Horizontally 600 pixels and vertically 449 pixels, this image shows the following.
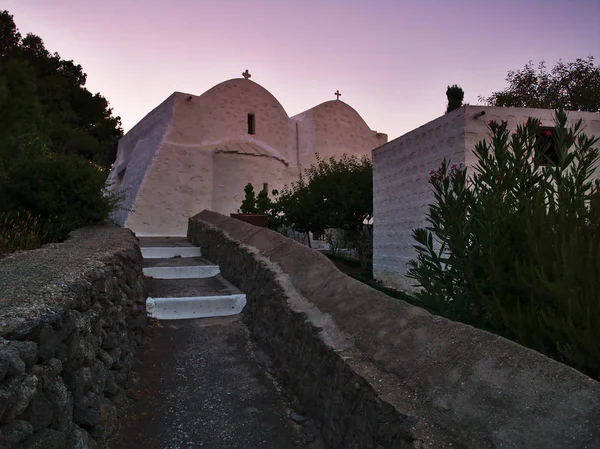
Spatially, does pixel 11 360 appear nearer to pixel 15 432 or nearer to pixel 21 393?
pixel 21 393

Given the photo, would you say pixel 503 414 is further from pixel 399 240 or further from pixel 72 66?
pixel 72 66

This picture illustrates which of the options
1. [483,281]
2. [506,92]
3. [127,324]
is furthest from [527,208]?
[506,92]

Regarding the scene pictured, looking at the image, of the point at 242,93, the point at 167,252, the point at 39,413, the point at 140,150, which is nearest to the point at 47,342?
the point at 39,413

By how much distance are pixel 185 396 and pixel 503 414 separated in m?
2.67

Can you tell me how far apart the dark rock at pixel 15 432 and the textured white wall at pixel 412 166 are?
8063 millimetres

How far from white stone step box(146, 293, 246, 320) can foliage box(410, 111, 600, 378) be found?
115 inches

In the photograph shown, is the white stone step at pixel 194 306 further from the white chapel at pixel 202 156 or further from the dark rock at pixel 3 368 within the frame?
the white chapel at pixel 202 156

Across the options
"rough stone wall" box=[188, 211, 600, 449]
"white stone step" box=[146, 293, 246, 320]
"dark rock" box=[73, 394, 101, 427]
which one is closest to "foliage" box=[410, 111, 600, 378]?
"rough stone wall" box=[188, 211, 600, 449]

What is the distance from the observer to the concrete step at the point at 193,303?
5.64m

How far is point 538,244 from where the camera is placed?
2.95 m

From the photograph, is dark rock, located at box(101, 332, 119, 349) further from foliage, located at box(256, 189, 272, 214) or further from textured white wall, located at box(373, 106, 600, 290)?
foliage, located at box(256, 189, 272, 214)

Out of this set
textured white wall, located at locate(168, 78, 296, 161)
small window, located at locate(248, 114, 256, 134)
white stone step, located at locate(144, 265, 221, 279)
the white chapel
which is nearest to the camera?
white stone step, located at locate(144, 265, 221, 279)

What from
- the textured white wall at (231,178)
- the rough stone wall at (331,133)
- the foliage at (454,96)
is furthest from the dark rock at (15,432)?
the rough stone wall at (331,133)

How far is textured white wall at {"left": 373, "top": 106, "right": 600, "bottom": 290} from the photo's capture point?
8.52m
